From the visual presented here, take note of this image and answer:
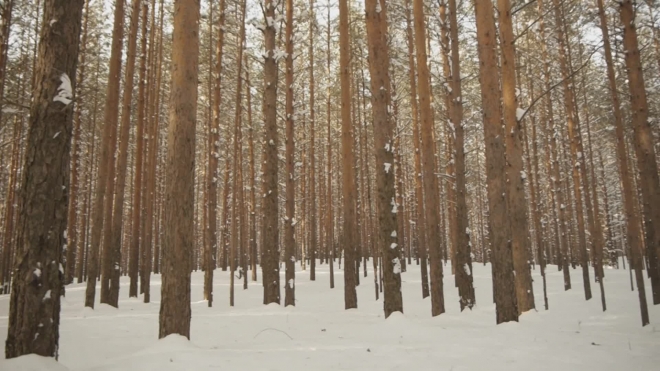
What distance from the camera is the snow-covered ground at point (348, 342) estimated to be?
162 inches

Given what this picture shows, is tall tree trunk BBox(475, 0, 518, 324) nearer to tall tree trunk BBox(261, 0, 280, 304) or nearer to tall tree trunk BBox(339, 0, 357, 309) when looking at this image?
tall tree trunk BBox(339, 0, 357, 309)

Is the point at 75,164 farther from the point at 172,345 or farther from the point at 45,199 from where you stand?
the point at 172,345

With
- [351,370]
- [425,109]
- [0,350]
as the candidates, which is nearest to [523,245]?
[425,109]

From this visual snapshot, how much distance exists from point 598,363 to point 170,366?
14.9 feet

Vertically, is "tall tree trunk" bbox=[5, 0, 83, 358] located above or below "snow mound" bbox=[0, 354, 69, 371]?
above

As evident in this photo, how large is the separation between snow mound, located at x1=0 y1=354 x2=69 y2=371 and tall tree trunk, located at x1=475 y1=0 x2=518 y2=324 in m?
6.49

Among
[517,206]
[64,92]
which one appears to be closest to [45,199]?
[64,92]

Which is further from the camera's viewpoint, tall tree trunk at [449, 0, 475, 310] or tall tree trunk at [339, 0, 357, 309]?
tall tree trunk at [339, 0, 357, 309]

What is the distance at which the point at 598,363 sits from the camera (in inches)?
170

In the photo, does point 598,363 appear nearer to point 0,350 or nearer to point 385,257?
point 385,257

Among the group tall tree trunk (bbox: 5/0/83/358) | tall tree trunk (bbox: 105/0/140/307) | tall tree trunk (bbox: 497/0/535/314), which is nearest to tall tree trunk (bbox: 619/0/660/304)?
tall tree trunk (bbox: 497/0/535/314)

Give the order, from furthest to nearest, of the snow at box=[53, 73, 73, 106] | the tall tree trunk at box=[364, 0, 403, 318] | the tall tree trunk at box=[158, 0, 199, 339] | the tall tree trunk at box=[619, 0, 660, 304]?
the tall tree trunk at box=[619, 0, 660, 304] → the tall tree trunk at box=[364, 0, 403, 318] → the tall tree trunk at box=[158, 0, 199, 339] → the snow at box=[53, 73, 73, 106]

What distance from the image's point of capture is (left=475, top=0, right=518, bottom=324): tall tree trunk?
275 inches

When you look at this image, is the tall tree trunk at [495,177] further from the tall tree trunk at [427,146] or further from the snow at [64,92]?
the snow at [64,92]
